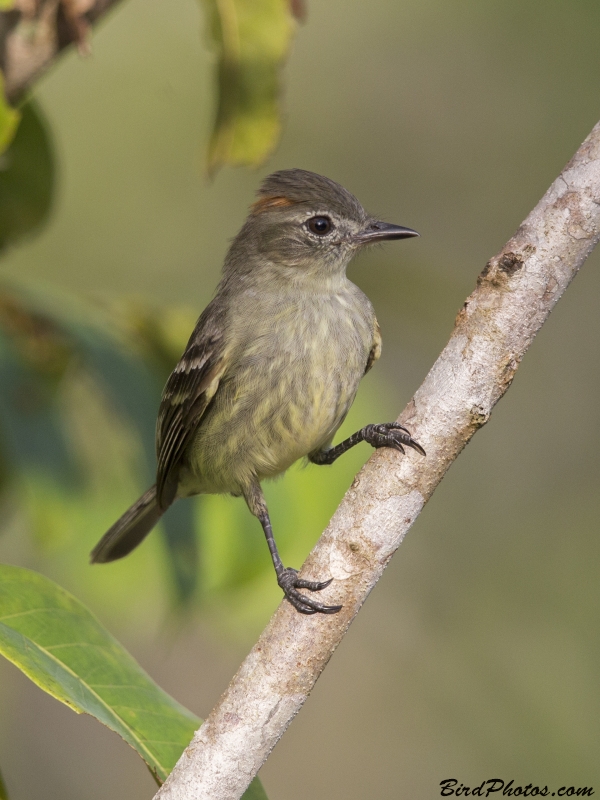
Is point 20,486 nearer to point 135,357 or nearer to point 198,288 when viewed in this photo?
point 135,357

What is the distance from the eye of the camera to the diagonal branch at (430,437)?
2323mm

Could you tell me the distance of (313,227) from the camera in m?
3.97

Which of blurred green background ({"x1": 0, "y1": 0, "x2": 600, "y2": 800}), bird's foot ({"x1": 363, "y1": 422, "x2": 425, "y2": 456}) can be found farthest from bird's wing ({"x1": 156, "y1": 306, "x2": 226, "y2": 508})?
blurred green background ({"x1": 0, "y1": 0, "x2": 600, "y2": 800})

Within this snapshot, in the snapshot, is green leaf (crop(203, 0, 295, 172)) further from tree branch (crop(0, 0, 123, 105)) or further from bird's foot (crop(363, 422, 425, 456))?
bird's foot (crop(363, 422, 425, 456))

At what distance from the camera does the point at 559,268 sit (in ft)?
7.73

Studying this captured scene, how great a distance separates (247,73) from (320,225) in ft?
2.77

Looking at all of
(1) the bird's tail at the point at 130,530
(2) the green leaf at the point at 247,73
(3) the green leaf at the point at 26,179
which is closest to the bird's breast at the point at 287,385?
(1) the bird's tail at the point at 130,530

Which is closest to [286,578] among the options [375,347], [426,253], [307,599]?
[307,599]

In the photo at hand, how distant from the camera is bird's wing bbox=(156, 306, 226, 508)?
3.79 metres

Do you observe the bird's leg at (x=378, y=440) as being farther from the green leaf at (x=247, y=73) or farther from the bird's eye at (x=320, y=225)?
the green leaf at (x=247, y=73)

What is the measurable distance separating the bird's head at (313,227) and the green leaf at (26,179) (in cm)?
97

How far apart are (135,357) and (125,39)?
16.5ft

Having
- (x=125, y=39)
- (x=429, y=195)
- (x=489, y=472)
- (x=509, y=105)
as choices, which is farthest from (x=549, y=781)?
(x=125, y=39)

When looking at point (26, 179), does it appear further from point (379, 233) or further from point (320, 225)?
point (379, 233)
